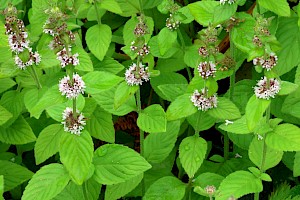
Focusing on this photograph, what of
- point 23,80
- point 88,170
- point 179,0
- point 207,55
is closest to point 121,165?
point 88,170

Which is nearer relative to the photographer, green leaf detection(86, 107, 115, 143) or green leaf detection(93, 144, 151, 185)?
green leaf detection(93, 144, 151, 185)

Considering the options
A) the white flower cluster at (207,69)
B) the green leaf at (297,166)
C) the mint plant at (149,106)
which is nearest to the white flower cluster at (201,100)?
the mint plant at (149,106)

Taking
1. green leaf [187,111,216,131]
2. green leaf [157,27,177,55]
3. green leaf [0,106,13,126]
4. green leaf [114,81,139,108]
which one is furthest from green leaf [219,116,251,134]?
green leaf [0,106,13,126]

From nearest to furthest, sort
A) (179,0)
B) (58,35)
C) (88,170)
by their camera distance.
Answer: (58,35) → (88,170) → (179,0)

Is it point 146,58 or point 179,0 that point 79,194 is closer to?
point 146,58

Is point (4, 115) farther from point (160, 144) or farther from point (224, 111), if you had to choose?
point (224, 111)

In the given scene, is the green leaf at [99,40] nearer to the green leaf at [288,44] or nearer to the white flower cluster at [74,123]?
the white flower cluster at [74,123]

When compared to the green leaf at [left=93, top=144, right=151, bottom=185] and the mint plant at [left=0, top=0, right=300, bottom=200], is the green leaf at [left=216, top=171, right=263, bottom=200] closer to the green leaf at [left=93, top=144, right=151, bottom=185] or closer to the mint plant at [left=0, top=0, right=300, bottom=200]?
the mint plant at [left=0, top=0, right=300, bottom=200]
